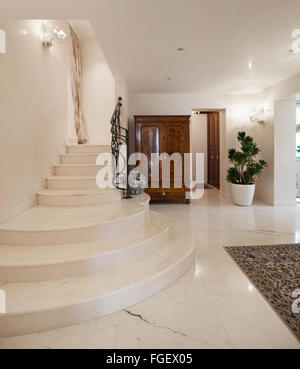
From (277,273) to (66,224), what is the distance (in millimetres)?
2160

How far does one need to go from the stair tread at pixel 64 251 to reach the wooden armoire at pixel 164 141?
3.27 meters

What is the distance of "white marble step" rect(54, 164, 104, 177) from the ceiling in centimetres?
178

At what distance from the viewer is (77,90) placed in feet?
20.0

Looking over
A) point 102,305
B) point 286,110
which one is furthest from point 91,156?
point 286,110

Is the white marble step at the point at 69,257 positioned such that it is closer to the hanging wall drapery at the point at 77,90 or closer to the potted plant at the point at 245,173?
the potted plant at the point at 245,173

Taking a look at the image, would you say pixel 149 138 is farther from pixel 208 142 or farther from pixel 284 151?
pixel 208 142

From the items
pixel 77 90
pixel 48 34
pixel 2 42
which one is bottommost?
pixel 2 42

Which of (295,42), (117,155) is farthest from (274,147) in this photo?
(117,155)

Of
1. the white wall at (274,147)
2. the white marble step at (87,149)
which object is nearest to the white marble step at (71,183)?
the white marble step at (87,149)

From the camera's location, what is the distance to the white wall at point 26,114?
2.83 m

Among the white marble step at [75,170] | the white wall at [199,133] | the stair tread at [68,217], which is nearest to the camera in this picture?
the stair tread at [68,217]

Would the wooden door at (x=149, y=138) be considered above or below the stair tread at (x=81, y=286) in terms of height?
above

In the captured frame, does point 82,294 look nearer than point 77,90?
Yes
